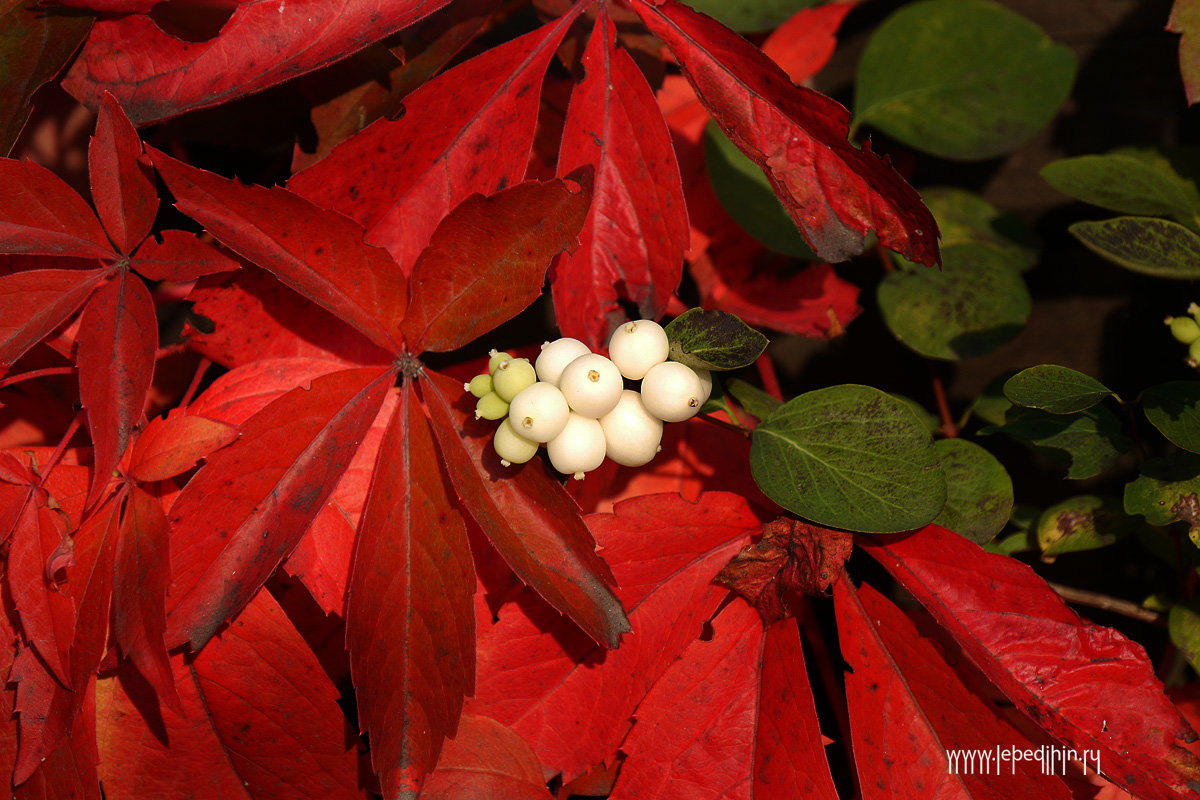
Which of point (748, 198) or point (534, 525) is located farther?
point (748, 198)

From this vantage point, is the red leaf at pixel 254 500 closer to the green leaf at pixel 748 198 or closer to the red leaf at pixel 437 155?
the red leaf at pixel 437 155

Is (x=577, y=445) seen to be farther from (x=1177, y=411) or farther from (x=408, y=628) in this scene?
(x=1177, y=411)

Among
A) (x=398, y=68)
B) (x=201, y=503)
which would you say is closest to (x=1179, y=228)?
(x=398, y=68)

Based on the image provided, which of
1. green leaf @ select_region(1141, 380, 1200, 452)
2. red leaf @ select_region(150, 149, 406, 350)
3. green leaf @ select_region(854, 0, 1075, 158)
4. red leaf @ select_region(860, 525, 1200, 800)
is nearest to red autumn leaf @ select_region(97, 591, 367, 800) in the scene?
red leaf @ select_region(150, 149, 406, 350)

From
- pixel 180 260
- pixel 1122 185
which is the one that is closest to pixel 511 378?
pixel 180 260

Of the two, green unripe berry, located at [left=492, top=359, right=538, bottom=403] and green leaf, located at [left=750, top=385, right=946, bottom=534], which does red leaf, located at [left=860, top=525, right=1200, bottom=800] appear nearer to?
green leaf, located at [left=750, top=385, right=946, bottom=534]

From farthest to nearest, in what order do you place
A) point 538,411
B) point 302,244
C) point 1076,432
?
point 1076,432 → point 302,244 → point 538,411

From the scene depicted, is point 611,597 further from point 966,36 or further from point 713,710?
point 966,36
